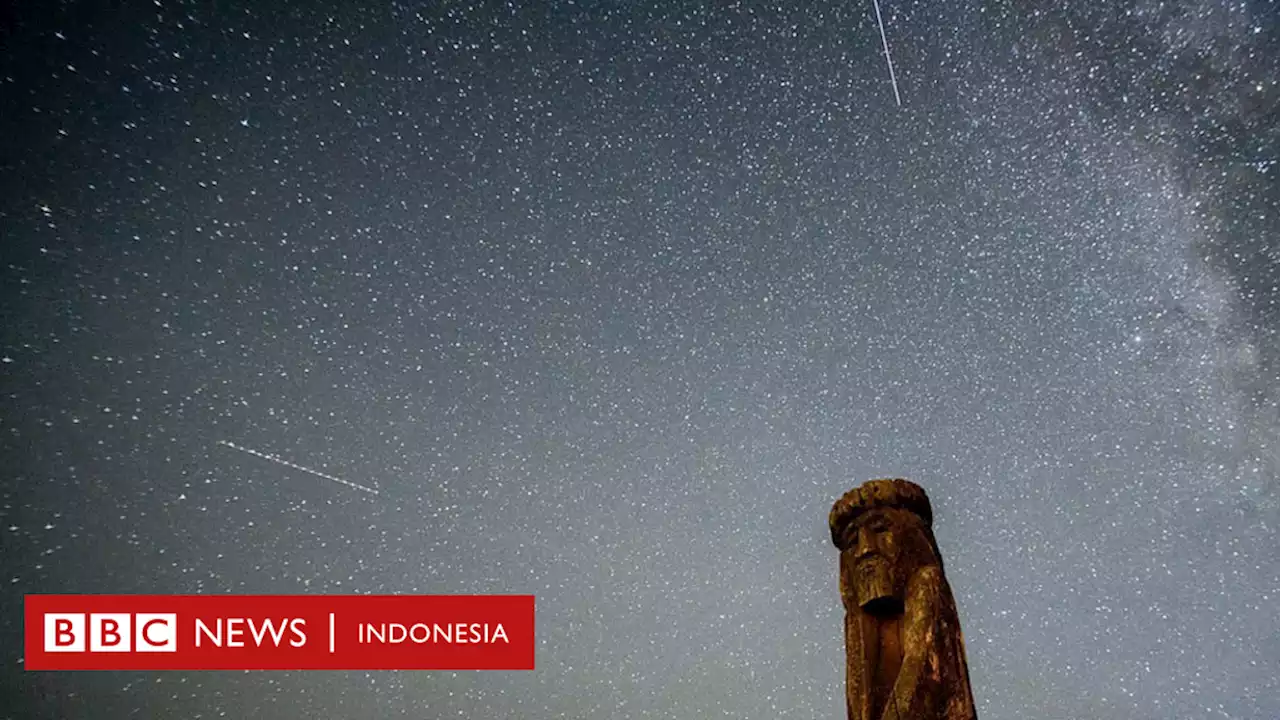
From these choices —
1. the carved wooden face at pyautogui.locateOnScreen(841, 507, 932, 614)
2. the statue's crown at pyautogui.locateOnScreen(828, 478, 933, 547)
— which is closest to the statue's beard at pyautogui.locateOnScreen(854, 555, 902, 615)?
the carved wooden face at pyautogui.locateOnScreen(841, 507, 932, 614)

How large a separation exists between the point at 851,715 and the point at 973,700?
862 mm

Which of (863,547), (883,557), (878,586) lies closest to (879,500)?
(863,547)

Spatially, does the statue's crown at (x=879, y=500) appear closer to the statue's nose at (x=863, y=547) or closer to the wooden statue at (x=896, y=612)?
the wooden statue at (x=896, y=612)

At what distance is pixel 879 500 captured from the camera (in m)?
6.14

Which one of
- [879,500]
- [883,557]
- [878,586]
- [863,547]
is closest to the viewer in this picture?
[878,586]

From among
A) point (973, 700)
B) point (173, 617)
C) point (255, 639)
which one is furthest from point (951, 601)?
point (173, 617)

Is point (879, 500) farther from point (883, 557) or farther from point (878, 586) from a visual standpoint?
point (878, 586)

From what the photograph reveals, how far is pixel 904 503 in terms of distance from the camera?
241 inches

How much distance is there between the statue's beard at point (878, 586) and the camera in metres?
5.52

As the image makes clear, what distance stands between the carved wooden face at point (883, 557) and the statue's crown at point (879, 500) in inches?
3.2

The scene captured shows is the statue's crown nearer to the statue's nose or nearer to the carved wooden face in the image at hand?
the carved wooden face

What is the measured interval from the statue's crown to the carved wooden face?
82mm

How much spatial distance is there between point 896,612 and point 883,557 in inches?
15.7

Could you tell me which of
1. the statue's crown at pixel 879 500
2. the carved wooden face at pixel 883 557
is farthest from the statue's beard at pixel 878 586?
the statue's crown at pixel 879 500
